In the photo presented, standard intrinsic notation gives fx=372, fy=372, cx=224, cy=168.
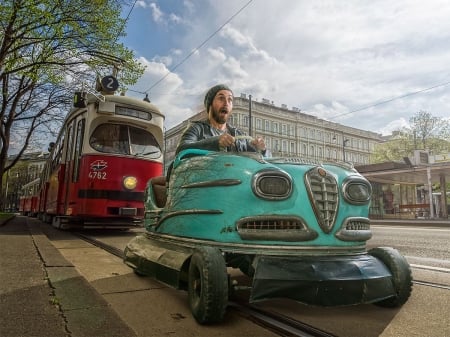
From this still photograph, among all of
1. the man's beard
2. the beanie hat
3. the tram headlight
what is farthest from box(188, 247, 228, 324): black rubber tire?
the tram headlight

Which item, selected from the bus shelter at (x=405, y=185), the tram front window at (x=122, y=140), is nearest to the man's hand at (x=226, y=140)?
the tram front window at (x=122, y=140)

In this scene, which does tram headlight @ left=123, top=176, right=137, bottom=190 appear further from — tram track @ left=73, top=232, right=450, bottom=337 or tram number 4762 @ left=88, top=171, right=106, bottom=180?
tram track @ left=73, top=232, right=450, bottom=337

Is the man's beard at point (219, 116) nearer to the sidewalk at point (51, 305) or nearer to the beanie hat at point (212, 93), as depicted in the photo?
the beanie hat at point (212, 93)

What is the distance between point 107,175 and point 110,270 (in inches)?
181

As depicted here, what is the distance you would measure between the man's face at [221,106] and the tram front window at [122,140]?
5.79 metres

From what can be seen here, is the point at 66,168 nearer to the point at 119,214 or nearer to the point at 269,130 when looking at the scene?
the point at 119,214

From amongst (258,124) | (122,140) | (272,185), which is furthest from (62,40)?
(258,124)

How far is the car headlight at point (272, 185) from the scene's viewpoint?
267 cm

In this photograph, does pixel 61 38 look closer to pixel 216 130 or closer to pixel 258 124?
pixel 216 130

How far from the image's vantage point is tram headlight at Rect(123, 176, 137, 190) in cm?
900

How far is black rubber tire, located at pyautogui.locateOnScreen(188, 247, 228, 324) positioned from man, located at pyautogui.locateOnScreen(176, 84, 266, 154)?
1.01 metres

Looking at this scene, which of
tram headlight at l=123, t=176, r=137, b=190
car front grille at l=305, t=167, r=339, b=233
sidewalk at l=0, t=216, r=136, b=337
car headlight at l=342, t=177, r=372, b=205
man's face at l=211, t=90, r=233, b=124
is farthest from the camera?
tram headlight at l=123, t=176, r=137, b=190

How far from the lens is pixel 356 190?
288 cm

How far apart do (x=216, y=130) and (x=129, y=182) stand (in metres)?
5.78
